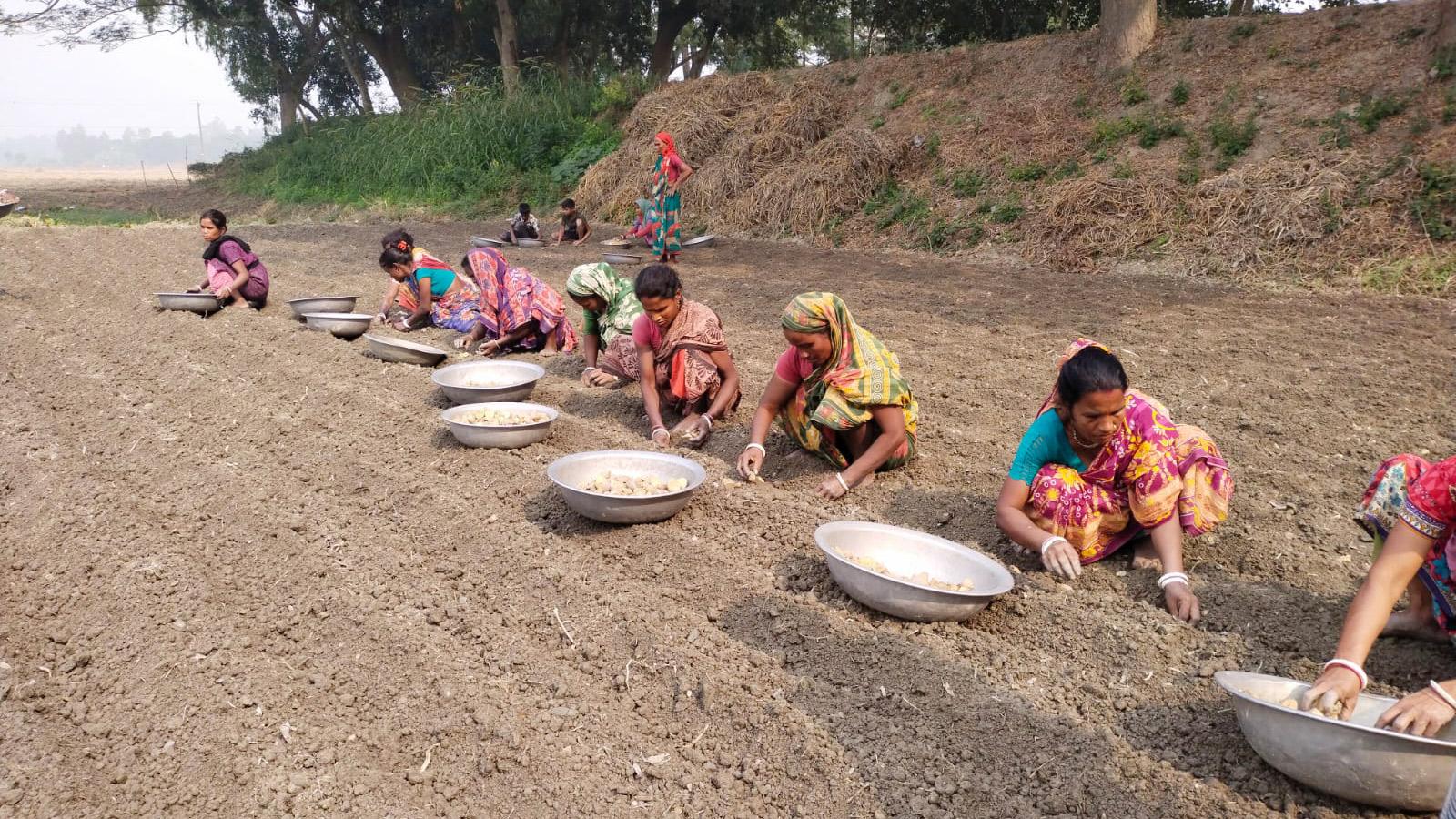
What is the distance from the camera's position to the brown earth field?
2082 millimetres

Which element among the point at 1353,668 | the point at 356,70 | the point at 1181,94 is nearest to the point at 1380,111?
the point at 1181,94

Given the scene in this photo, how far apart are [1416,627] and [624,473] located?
97.1 inches

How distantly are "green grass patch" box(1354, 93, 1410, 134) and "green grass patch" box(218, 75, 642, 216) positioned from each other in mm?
10786

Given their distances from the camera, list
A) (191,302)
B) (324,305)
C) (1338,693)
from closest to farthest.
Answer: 1. (1338,693)
2. (324,305)
3. (191,302)

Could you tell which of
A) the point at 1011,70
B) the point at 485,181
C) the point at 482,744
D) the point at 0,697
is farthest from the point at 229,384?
the point at 485,181

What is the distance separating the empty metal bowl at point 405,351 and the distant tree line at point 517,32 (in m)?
14.0

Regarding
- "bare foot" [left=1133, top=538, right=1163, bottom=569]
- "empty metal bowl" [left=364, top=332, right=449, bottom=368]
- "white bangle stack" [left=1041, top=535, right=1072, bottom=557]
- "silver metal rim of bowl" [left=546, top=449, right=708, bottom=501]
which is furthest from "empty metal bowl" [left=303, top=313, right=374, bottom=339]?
"bare foot" [left=1133, top=538, right=1163, bottom=569]

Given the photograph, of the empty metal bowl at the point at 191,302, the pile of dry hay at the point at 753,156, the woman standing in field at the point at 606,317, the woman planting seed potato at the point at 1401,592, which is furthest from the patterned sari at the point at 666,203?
the woman planting seed potato at the point at 1401,592

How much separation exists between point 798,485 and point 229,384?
3371 mm

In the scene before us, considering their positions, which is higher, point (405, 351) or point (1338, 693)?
point (405, 351)

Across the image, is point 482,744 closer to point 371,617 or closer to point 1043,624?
point 371,617

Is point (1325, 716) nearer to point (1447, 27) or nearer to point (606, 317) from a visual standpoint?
point (606, 317)

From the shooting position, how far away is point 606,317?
16.4ft

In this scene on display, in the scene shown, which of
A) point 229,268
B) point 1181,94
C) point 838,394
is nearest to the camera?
point 838,394
